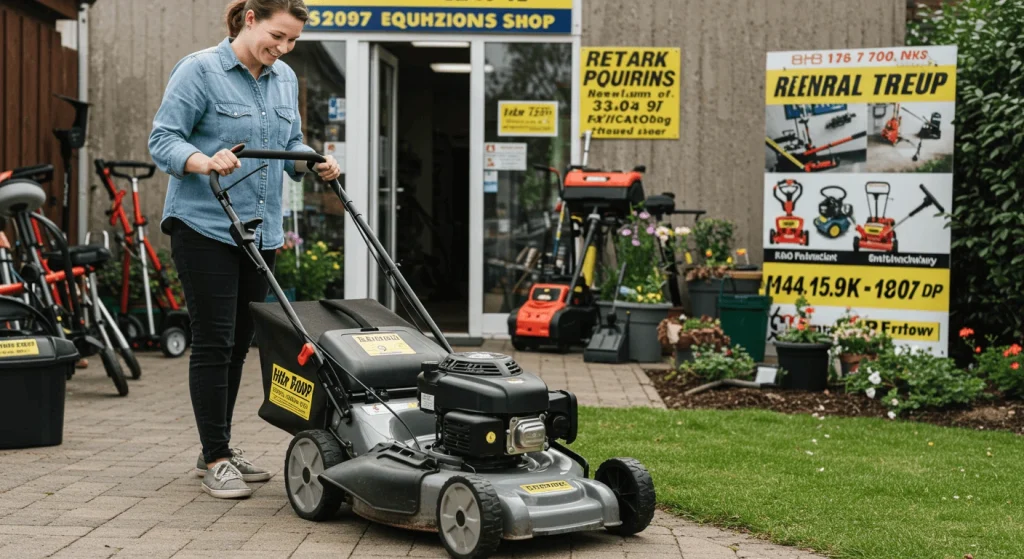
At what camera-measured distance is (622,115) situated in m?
9.91

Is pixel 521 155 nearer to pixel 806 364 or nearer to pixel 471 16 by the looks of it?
pixel 471 16

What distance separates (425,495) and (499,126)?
6.64 metres

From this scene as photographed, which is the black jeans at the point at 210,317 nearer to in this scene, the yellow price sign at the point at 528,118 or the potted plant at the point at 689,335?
the potted plant at the point at 689,335

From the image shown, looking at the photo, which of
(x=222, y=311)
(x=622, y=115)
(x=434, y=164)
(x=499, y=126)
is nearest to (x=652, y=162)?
(x=622, y=115)

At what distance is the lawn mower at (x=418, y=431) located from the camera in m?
3.54

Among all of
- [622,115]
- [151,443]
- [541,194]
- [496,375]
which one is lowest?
[151,443]

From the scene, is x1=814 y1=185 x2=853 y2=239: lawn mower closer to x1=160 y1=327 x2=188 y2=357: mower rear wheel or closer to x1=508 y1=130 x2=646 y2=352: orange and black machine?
x1=508 y1=130 x2=646 y2=352: orange and black machine

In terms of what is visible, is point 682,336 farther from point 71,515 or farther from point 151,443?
point 71,515

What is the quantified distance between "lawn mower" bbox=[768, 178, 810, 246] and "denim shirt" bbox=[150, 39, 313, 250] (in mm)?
4869

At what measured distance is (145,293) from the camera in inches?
357

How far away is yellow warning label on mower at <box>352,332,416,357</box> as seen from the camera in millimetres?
4113

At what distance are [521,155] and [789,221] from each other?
233 centimetres

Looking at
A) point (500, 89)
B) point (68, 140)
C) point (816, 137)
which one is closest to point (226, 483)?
point (68, 140)

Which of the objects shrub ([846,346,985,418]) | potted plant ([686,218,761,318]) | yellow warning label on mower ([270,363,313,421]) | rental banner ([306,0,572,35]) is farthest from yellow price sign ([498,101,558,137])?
yellow warning label on mower ([270,363,313,421])
